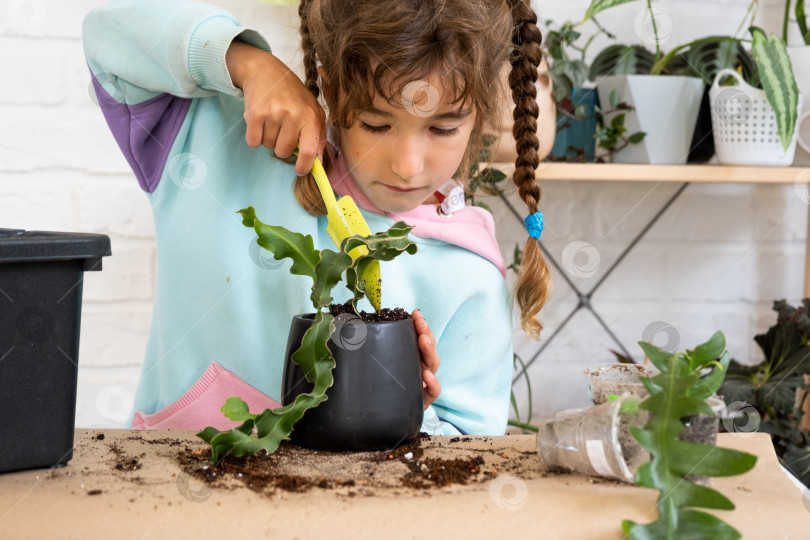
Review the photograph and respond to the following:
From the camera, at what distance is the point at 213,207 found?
0.87 metres

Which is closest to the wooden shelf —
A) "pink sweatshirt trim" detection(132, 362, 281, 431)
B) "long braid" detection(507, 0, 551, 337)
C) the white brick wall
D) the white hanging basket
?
the white hanging basket

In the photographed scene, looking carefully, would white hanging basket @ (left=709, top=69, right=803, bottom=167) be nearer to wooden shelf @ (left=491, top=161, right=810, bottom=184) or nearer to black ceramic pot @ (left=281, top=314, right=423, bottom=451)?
wooden shelf @ (left=491, top=161, right=810, bottom=184)

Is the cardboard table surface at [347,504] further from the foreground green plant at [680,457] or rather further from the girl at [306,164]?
the girl at [306,164]

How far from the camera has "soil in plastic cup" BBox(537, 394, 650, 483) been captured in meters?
0.48

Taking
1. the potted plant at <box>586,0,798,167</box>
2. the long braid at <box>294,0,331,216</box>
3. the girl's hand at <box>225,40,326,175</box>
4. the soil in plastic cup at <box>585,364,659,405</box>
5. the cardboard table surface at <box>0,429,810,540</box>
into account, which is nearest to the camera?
the cardboard table surface at <box>0,429,810,540</box>

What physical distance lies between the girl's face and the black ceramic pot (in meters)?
0.22

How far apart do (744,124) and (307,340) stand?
0.99 m

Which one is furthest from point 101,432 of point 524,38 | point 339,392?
point 524,38

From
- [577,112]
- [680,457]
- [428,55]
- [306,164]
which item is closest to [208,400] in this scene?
[306,164]

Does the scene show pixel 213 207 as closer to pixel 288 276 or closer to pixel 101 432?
pixel 288 276

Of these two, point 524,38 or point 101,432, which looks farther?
point 524,38

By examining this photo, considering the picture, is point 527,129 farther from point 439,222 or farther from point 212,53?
point 212,53

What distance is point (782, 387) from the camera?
124 cm

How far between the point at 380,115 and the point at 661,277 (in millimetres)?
959
